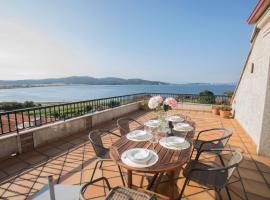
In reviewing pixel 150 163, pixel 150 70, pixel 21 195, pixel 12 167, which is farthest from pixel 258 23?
pixel 150 70

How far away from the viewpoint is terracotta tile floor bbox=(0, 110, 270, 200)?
1986mm

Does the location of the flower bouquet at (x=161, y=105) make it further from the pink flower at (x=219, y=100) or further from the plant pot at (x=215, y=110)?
the pink flower at (x=219, y=100)

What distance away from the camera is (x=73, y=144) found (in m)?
3.56

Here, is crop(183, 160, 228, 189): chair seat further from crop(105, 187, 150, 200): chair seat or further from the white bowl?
the white bowl

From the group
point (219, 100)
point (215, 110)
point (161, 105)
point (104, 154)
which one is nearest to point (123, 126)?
point (104, 154)

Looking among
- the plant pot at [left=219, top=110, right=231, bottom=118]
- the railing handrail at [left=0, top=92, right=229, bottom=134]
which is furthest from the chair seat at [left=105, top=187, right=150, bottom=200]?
the plant pot at [left=219, top=110, right=231, bottom=118]

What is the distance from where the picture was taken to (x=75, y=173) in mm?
2414

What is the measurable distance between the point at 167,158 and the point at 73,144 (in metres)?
2.72

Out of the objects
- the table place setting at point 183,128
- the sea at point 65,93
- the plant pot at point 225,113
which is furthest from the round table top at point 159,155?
the sea at point 65,93

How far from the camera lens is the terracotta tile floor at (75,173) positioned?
1.99m

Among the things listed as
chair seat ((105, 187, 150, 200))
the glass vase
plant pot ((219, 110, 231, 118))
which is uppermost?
the glass vase

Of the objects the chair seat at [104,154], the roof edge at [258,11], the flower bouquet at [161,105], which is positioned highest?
the roof edge at [258,11]

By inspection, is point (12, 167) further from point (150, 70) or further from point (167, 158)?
point (150, 70)

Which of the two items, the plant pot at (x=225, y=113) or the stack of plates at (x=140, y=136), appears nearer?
the stack of plates at (x=140, y=136)
